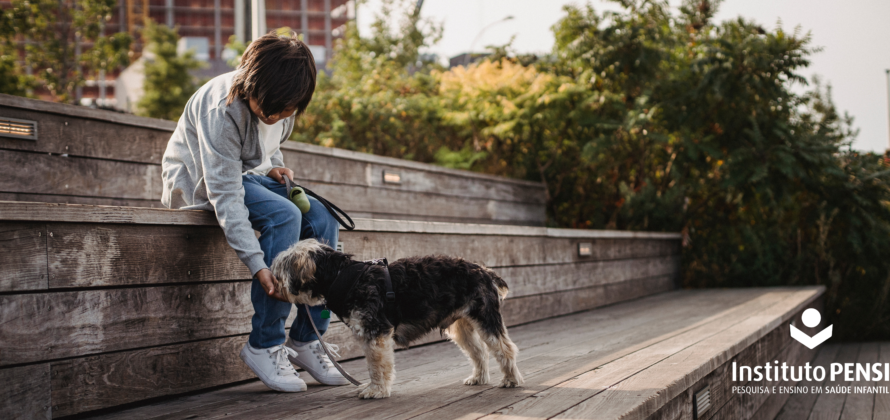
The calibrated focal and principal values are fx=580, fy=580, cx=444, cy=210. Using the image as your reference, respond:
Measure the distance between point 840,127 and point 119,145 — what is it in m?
9.06

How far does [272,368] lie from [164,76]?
1345 inches

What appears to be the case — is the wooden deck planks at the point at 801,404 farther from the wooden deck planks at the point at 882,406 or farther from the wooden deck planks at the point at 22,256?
the wooden deck planks at the point at 22,256

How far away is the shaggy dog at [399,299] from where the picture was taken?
7.25ft

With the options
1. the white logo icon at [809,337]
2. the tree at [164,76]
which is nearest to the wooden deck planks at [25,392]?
the white logo icon at [809,337]

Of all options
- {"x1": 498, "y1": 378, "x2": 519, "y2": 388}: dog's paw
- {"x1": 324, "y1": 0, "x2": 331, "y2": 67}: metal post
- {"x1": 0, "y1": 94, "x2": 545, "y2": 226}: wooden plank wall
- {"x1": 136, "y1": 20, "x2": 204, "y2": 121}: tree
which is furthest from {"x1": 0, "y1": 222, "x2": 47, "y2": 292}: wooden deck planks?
{"x1": 324, "y1": 0, "x2": 331, "y2": 67}: metal post

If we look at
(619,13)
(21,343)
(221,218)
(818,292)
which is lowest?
(818,292)

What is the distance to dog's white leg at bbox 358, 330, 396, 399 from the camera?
2.22m

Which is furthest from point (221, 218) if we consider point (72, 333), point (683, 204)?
point (683, 204)

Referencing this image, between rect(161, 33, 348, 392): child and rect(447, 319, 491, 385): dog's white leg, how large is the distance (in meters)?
0.57

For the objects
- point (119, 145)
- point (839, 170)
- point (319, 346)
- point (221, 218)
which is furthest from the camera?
point (839, 170)

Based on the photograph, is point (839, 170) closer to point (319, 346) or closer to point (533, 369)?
point (533, 369)

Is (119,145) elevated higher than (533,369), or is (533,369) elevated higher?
(119,145)

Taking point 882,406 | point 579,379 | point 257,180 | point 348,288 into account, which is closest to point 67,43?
point 257,180

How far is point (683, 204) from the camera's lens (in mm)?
8102
